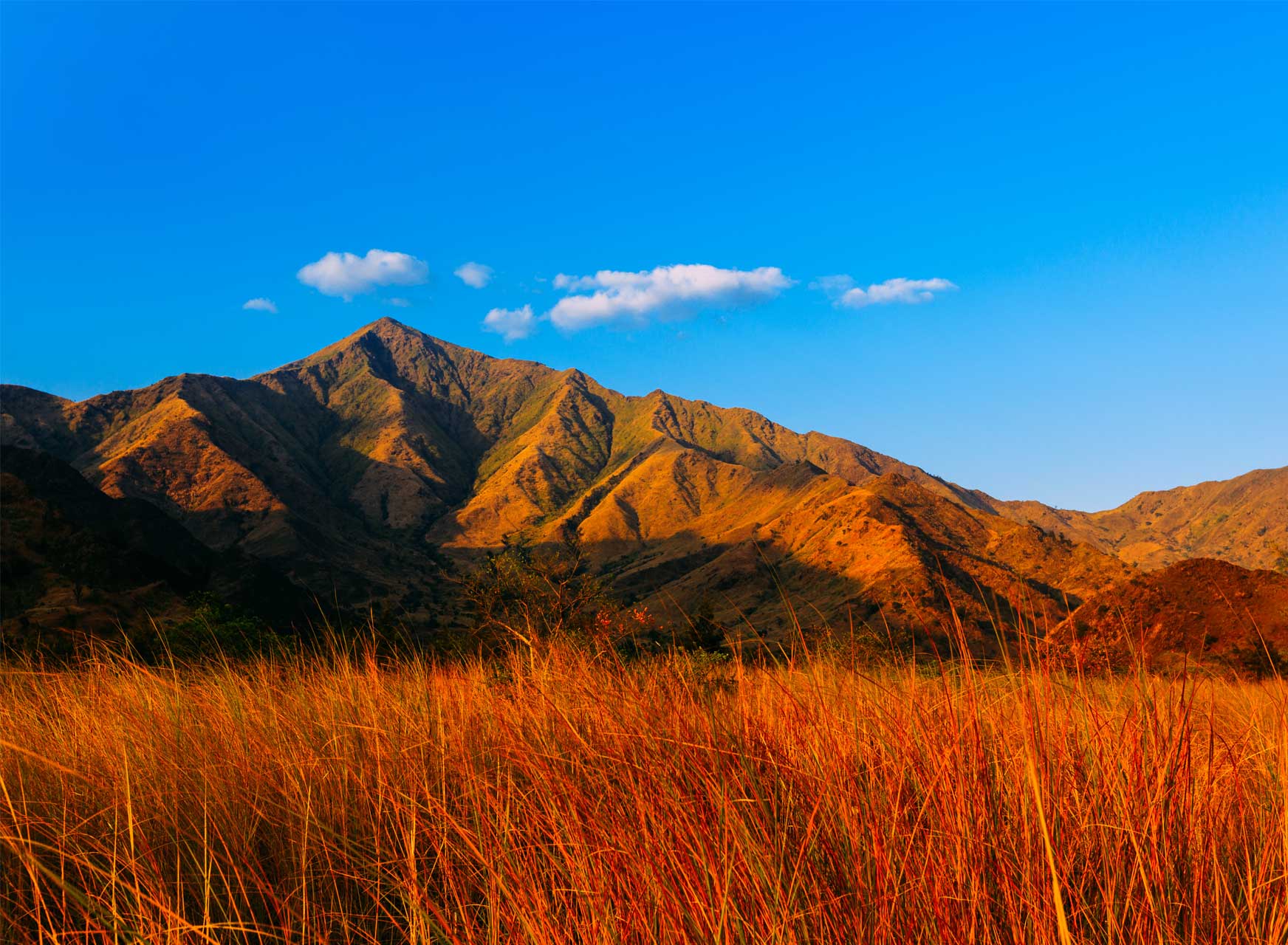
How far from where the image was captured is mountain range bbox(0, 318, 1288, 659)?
6425 cm

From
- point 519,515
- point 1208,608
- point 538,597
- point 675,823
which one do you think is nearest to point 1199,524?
point 519,515

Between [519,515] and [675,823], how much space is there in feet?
502

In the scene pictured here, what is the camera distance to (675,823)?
1.98m

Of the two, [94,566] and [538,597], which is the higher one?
[94,566]

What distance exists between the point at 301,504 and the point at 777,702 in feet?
395

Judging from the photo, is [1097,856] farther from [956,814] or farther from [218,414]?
[218,414]

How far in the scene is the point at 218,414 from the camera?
475 ft

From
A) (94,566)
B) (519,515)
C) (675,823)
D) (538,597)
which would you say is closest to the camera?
(675,823)

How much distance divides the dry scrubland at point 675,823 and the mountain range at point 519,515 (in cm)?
2731

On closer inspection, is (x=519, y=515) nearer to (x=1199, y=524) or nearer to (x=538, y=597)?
(x=538, y=597)

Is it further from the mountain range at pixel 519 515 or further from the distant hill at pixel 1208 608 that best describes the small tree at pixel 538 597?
the mountain range at pixel 519 515

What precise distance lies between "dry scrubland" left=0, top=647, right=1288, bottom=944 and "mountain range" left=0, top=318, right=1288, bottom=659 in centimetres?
2731

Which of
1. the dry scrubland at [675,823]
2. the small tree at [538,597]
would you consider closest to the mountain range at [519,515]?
the small tree at [538,597]

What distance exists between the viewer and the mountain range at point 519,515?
211 feet
